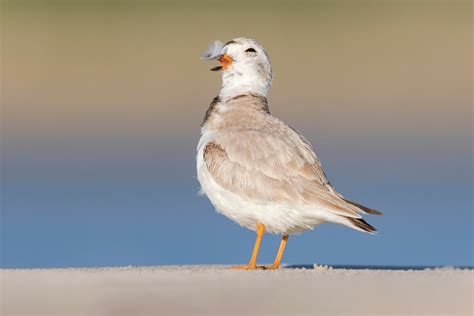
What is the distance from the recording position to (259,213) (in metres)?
14.5

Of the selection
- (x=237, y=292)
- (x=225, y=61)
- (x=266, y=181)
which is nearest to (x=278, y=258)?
(x=266, y=181)

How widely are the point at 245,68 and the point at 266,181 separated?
2.47 m

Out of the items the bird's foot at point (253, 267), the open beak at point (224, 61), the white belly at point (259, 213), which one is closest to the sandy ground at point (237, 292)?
the bird's foot at point (253, 267)

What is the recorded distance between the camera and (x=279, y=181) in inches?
570

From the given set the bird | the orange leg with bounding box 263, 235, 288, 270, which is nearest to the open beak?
the bird

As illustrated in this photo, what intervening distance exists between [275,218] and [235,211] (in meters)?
0.55

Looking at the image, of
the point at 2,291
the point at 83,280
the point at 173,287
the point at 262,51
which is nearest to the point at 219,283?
the point at 173,287

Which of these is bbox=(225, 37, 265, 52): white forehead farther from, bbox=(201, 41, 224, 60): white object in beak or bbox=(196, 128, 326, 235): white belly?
bbox=(196, 128, 326, 235): white belly

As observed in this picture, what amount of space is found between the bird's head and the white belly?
5.99 feet

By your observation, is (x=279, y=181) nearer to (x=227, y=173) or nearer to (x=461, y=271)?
(x=227, y=173)

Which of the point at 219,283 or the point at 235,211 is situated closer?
the point at 219,283

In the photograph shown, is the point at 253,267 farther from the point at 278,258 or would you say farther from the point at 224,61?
the point at 224,61

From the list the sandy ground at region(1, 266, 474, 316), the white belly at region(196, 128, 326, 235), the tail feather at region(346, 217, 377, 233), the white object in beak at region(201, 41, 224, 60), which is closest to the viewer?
the sandy ground at region(1, 266, 474, 316)

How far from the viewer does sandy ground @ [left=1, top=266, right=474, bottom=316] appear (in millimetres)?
11773
